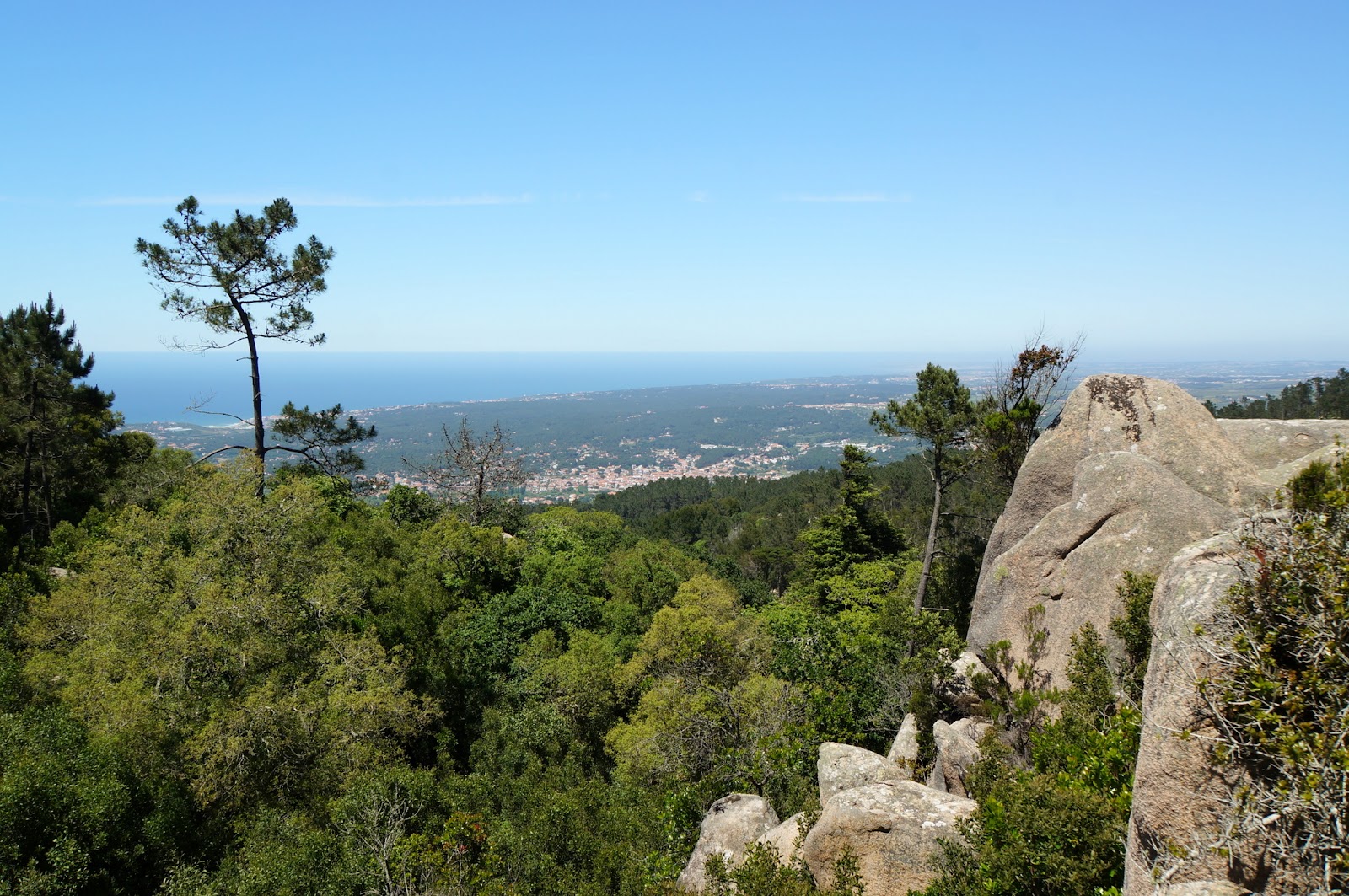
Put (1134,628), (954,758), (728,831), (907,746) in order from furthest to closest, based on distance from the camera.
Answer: (907,746) < (728,831) < (954,758) < (1134,628)

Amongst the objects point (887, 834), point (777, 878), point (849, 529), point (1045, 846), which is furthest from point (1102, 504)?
point (849, 529)

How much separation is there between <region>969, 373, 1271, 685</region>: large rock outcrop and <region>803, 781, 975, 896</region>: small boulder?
368 cm

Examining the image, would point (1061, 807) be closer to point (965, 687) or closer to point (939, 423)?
point (965, 687)

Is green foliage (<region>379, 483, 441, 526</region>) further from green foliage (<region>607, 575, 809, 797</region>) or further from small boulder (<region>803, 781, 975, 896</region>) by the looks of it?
small boulder (<region>803, 781, 975, 896</region>)

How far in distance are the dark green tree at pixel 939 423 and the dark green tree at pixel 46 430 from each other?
89.2ft

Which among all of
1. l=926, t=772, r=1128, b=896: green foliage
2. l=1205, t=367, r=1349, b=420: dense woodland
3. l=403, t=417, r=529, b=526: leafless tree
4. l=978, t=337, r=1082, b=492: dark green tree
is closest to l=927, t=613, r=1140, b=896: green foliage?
l=926, t=772, r=1128, b=896: green foliage

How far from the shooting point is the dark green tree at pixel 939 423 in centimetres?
2022

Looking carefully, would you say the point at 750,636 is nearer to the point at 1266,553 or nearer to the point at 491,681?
the point at 491,681

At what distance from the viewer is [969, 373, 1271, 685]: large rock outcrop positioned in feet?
34.1

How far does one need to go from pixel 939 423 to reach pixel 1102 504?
919 centimetres

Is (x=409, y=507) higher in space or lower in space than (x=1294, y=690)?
lower

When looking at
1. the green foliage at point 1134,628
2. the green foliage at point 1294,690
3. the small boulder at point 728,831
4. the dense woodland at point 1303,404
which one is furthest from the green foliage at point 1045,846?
the dense woodland at point 1303,404

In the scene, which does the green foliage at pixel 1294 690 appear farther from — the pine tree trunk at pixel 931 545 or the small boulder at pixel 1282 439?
the pine tree trunk at pixel 931 545

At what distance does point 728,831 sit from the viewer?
11.0 m
